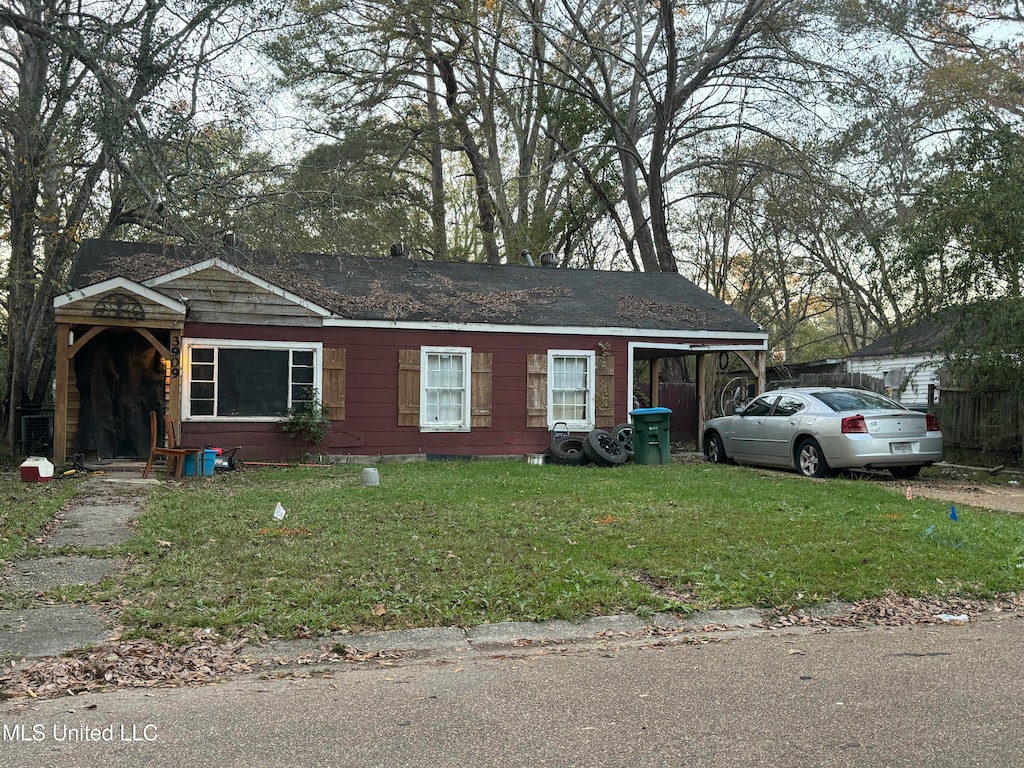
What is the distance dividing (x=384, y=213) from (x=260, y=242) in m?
16.8

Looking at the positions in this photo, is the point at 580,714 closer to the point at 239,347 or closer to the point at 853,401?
the point at 853,401

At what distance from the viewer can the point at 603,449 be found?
53.2ft

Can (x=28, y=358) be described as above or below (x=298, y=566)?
above

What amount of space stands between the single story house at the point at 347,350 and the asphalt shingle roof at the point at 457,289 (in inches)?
2.2

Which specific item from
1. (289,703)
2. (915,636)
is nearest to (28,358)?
(289,703)

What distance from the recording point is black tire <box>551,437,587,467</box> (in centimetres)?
1662

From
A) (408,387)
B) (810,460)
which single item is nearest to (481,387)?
(408,387)

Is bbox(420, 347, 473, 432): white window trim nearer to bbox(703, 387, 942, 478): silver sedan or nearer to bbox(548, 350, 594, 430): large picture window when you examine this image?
bbox(548, 350, 594, 430): large picture window

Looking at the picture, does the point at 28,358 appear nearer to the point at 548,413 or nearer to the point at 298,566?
the point at 548,413

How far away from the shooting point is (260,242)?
11.0 metres

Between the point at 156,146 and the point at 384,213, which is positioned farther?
the point at 384,213

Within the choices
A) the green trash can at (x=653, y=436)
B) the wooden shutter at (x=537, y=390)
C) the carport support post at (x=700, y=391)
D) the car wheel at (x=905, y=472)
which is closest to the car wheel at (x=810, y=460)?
the car wheel at (x=905, y=472)

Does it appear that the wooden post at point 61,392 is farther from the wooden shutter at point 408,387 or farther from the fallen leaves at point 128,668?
the fallen leaves at point 128,668

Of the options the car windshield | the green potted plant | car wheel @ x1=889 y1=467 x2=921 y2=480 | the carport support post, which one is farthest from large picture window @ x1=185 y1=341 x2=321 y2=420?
car wheel @ x1=889 y1=467 x2=921 y2=480
